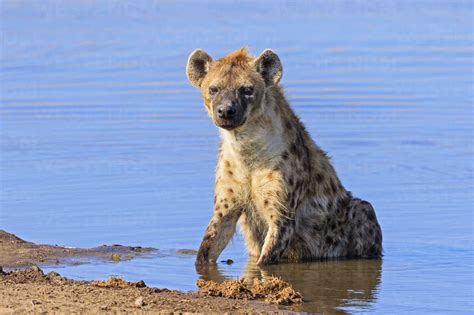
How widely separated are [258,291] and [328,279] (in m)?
1.00

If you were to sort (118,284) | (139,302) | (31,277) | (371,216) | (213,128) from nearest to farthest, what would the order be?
(139,302) < (118,284) < (31,277) < (371,216) < (213,128)

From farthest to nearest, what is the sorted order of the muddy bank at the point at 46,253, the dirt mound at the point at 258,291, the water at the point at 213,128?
the water at the point at 213,128 → the muddy bank at the point at 46,253 → the dirt mound at the point at 258,291

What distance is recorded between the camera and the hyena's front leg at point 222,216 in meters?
9.66

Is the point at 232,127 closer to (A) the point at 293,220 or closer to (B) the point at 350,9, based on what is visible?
(A) the point at 293,220

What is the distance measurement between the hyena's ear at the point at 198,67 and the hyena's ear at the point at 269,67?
0.33m

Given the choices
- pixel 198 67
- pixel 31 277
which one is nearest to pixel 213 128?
pixel 198 67

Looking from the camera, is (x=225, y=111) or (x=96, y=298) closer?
(x=96, y=298)

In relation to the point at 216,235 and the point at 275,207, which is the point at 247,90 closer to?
the point at 275,207

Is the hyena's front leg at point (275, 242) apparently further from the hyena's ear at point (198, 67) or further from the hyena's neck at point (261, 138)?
the hyena's ear at point (198, 67)

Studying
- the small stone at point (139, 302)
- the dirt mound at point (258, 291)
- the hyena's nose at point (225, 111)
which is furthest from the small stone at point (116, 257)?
the small stone at point (139, 302)

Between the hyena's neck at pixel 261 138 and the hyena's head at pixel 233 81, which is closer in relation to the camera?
the hyena's head at pixel 233 81

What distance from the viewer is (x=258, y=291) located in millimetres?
8312

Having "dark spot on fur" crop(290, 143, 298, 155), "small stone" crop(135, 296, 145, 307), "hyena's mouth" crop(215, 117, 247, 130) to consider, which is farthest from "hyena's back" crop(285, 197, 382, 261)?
"small stone" crop(135, 296, 145, 307)

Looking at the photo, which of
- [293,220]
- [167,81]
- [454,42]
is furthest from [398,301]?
[454,42]
